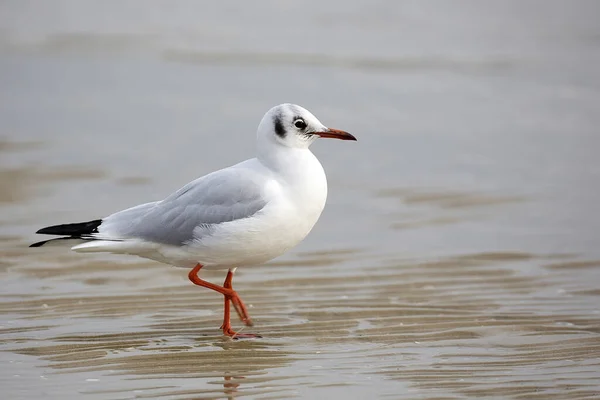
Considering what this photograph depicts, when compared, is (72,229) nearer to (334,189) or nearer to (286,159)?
(286,159)

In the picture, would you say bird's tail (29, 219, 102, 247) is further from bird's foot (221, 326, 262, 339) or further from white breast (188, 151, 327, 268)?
bird's foot (221, 326, 262, 339)

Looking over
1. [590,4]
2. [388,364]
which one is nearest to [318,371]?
[388,364]

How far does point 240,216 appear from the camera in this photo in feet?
19.9

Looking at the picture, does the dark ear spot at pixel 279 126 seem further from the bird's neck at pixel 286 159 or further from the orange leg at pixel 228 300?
the orange leg at pixel 228 300

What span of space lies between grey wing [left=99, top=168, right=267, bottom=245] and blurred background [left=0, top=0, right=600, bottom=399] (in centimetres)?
52

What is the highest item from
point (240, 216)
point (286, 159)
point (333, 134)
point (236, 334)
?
point (333, 134)

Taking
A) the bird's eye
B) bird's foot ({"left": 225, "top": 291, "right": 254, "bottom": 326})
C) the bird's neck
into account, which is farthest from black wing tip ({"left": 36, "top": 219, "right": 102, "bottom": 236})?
the bird's eye

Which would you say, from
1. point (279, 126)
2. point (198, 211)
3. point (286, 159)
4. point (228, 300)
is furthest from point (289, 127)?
point (228, 300)

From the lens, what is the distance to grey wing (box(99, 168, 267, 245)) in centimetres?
609

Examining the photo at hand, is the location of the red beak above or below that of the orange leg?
above

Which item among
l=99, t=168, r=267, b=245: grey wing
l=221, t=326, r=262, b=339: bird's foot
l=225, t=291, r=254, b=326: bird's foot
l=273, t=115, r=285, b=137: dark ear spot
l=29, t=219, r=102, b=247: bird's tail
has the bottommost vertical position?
l=221, t=326, r=262, b=339: bird's foot

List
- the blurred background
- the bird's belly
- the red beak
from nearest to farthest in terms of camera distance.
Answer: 1. the blurred background
2. the bird's belly
3. the red beak

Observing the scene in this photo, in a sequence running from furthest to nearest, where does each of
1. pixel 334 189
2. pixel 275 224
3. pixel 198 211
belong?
pixel 334 189 < pixel 198 211 < pixel 275 224

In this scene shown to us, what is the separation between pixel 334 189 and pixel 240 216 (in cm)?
391
